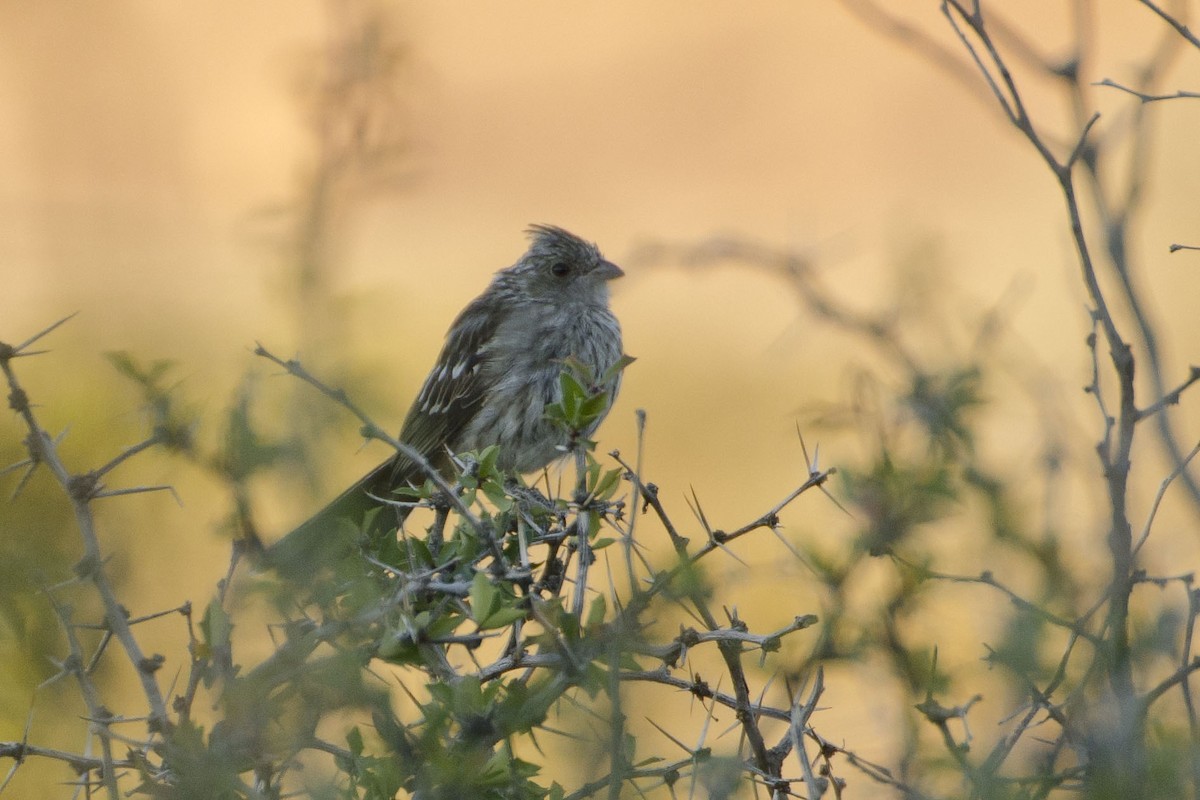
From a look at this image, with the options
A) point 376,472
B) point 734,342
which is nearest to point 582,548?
point 376,472

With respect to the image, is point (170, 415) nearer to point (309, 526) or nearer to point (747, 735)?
point (309, 526)

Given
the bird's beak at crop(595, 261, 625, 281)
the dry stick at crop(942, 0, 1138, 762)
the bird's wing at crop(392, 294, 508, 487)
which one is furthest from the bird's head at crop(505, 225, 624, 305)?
the dry stick at crop(942, 0, 1138, 762)

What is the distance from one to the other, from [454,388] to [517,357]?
1.07ft

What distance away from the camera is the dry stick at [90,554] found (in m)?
2.02

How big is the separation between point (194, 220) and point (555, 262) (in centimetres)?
389

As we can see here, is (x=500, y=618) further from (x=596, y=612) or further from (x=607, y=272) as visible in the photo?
(x=607, y=272)

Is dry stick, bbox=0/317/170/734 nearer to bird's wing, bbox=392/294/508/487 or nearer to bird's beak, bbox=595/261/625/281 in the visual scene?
bird's wing, bbox=392/294/508/487

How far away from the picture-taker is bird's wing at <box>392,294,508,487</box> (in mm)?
6148

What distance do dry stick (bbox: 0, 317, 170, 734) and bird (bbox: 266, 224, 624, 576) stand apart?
2.93 metres

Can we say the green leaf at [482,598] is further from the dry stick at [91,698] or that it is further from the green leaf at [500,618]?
the dry stick at [91,698]

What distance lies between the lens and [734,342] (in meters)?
10.0

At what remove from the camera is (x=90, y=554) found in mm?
2203

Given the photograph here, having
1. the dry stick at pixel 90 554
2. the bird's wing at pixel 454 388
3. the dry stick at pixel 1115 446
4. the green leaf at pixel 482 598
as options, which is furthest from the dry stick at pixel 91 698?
the bird's wing at pixel 454 388

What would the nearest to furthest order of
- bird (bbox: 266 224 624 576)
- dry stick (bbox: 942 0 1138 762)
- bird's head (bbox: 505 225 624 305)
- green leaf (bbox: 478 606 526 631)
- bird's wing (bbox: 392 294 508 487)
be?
dry stick (bbox: 942 0 1138 762), green leaf (bbox: 478 606 526 631), bird (bbox: 266 224 624 576), bird's wing (bbox: 392 294 508 487), bird's head (bbox: 505 225 624 305)
